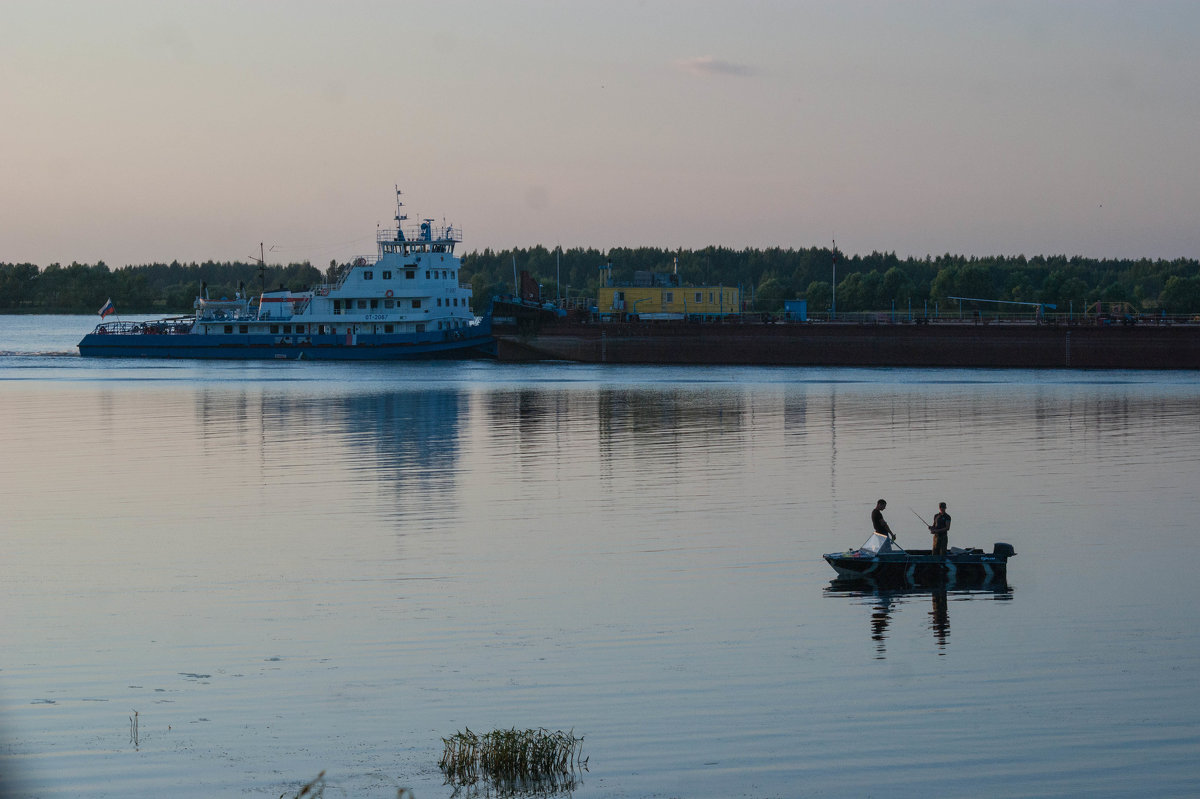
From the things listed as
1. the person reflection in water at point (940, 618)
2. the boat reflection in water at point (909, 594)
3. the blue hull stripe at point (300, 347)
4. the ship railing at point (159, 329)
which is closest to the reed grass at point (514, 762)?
the person reflection in water at point (940, 618)

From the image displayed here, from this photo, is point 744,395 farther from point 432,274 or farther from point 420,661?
point 420,661

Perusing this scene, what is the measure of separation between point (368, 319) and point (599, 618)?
92.2m

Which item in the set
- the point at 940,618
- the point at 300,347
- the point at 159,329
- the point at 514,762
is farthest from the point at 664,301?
the point at 514,762

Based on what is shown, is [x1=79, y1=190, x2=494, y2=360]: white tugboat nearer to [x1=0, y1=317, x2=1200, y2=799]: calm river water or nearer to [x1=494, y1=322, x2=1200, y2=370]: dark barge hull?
[x1=494, y1=322, x2=1200, y2=370]: dark barge hull

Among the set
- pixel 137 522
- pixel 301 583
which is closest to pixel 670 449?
pixel 137 522

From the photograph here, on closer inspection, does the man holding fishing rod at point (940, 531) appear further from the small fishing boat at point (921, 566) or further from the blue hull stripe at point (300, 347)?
the blue hull stripe at point (300, 347)

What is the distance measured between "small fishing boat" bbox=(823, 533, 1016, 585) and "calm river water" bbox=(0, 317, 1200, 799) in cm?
55

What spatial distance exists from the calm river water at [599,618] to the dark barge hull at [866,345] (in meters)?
52.1

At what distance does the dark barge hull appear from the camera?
96.0 m

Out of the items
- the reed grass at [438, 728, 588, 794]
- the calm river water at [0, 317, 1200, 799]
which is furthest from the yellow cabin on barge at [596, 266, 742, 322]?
the reed grass at [438, 728, 588, 794]

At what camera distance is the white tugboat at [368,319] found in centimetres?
10938

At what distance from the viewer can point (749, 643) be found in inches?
757

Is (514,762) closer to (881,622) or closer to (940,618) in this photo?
(881,622)

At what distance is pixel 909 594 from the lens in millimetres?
22844
